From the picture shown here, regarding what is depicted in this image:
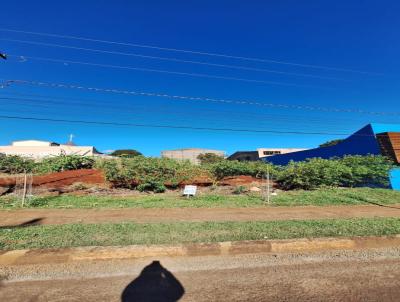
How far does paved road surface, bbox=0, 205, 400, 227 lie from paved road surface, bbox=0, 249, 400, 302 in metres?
2.64

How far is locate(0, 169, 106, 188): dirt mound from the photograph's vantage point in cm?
1269

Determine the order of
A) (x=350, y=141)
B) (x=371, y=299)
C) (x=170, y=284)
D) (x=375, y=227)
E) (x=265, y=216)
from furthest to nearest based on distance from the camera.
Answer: (x=350, y=141) < (x=265, y=216) < (x=375, y=227) < (x=170, y=284) < (x=371, y=299)

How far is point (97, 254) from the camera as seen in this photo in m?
4.23

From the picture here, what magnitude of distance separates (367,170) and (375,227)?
31.3 ft

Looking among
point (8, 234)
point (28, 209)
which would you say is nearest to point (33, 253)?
point (8, 234)

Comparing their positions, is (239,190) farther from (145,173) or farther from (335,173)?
(335,173)

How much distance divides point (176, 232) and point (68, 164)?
13205 mm

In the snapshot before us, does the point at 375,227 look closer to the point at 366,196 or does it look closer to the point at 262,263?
the point at 262,263

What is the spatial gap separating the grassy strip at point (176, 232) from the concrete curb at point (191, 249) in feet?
0.80

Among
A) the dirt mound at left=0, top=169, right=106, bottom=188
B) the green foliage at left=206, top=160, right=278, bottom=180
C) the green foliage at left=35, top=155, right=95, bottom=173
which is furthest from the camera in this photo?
the green foliage at left=35, top=155, right=95, bottom=173

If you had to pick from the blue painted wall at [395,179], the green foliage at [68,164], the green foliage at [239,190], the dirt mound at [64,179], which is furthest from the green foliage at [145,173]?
the blue painted wall at [395,179]

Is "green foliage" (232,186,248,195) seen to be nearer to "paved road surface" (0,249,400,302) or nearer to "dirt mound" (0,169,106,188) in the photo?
"dirt mound" (0,169,106,188)

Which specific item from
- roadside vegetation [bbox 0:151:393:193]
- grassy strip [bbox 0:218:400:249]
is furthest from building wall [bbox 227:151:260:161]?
grassy strip [bbox 0:218:400:249]

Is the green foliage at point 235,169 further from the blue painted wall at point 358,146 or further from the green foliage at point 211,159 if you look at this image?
the blue painted wall at point 358,146
